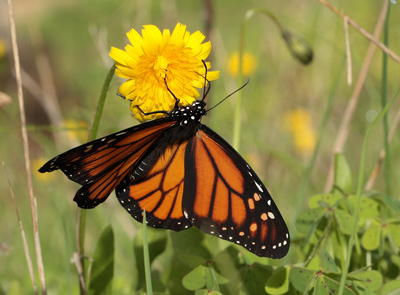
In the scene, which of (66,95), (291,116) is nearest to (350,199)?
(291,116)

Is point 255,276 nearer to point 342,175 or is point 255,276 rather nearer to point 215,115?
point 342,175

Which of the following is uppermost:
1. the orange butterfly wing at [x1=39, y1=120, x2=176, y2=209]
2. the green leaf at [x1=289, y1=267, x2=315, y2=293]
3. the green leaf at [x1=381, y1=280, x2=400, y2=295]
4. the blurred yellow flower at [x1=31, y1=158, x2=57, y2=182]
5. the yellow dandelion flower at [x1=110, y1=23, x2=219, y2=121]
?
the yellow dandelion flower at [x1=110, y1=23, x2=219, y2=121]

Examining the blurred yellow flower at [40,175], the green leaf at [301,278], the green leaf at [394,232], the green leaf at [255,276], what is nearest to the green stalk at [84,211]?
the green leaf at [255,276]

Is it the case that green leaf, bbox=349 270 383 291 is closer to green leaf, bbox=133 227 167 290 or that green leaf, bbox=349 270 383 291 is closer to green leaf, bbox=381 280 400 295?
green leaf, bbox=381 280 400 295

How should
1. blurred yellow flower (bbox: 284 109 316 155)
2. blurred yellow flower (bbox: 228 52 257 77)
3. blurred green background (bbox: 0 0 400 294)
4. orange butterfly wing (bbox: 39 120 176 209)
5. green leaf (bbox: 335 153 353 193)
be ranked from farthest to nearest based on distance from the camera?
1. blurred yellow flower (bbox: 228 52 257 77)
2. blurred yellow flower (bbox: 284 109 316 155)
3. blurred green background (bbox: 0 0 400 294)
4. green leaf (bbox: 335 153 353 193)
5. orange butterfly wing (bbox: 39 120 176 209)

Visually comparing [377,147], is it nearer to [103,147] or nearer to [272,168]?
[272,168]

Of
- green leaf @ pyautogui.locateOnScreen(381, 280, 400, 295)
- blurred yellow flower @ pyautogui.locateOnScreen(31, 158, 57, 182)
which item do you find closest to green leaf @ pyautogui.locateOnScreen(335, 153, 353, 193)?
green leaf @ pyautogui.locateOnScreen(381, 280, 400, 295)
